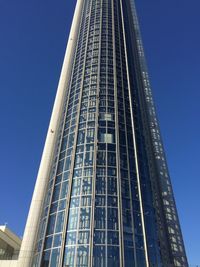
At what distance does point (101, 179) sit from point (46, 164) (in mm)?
17316

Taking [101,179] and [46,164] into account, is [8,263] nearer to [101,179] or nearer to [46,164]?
[46,164]

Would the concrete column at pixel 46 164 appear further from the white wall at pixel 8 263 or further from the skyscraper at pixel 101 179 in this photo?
the white wall at pixel 8 263

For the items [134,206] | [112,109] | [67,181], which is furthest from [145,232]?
[112,109]

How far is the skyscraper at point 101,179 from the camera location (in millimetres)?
39781

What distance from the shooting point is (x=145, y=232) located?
138ft

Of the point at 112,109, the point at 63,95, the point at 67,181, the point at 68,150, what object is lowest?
the point at 67,181

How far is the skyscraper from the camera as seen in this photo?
3978cm

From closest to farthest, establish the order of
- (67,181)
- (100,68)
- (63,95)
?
(67,181), (100,68), (63,95)

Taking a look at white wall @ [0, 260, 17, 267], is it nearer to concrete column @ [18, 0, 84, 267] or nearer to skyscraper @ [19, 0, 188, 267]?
concrete column @ [18, 0, 84, 267]

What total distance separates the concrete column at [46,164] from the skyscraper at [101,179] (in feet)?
0.61

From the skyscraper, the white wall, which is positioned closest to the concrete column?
the skyscraper

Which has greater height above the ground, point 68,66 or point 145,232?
point 68,66

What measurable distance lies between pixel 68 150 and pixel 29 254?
19717 mm

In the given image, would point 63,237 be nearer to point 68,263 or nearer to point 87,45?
point 68,263
